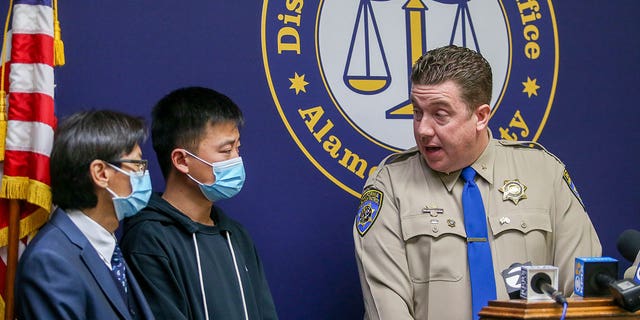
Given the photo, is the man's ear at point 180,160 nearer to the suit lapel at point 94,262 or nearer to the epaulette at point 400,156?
the suit lapel at point 94,262

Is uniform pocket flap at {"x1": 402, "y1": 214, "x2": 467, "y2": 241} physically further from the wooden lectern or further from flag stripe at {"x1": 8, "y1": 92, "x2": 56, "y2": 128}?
flag stripe at {"x1": 8, "y1": 92, "x2": 56, "y2": 128}

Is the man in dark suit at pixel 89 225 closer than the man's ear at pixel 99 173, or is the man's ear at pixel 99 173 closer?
the man in dark suit at pixel 89 225

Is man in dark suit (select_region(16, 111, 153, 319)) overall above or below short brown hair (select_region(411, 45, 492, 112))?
below

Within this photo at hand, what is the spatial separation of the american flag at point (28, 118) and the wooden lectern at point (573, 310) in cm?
156

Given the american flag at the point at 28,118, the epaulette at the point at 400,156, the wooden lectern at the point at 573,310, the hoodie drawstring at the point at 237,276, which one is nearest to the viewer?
the wooden lectern at the point at 573,310

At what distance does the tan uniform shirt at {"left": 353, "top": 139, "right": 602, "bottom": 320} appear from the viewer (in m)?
3.36

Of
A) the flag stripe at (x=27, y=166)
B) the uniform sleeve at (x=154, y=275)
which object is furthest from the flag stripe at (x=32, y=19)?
the uniform sleeve at (x=154, y=275)

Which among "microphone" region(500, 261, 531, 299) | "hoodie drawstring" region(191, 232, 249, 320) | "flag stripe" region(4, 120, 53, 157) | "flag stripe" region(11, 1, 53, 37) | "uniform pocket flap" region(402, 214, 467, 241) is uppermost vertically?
"flag stripe" region(11, 1, 53, 37)

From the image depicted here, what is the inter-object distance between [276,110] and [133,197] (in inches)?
43.6

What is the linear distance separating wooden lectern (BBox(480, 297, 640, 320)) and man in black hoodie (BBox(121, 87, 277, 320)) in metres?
1.20

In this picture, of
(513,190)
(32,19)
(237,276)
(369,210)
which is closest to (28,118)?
(32,19)

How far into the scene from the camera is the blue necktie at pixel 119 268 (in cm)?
294

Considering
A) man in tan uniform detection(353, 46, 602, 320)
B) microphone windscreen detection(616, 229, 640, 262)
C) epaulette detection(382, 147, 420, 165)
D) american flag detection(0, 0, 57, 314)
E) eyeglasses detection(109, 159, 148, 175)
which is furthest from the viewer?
epaulette detection(382, 147, 420, 165)

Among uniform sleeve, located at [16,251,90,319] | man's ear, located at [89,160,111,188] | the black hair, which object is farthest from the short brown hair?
uniform sleeve, located at [16,251,90,319]
